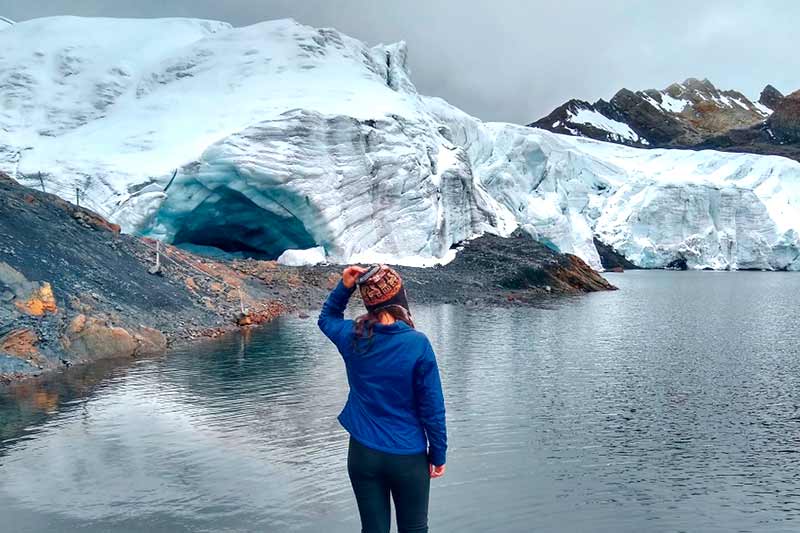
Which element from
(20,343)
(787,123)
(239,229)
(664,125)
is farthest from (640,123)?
(20,343)

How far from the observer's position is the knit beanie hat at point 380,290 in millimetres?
4012

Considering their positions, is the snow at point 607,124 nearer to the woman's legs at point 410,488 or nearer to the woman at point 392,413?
the woman at point 392,413

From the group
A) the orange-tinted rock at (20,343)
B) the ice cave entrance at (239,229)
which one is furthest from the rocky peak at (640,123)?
the orange-tinted rock at (20,343)

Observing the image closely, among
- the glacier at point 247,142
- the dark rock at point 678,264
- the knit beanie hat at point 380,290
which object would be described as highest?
the glacier at point 247,142

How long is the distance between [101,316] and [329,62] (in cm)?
3535

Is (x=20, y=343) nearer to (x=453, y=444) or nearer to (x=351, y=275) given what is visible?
(x=453, y=444)

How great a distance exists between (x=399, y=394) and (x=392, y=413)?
11 cm

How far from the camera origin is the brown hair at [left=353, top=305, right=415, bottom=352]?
3.98 m

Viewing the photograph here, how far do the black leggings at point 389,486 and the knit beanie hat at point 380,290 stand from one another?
0.81m

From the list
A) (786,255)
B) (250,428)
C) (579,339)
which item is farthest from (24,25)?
(786,255)

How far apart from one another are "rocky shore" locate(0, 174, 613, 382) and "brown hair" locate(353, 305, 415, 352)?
38.5 feet

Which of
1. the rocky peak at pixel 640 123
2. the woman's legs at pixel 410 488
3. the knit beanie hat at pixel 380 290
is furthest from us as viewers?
the rocky peak at pixel 640 123

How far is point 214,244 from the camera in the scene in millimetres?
42219

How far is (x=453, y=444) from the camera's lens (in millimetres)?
9977
